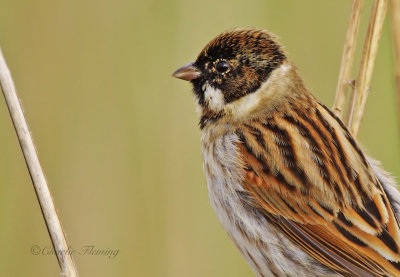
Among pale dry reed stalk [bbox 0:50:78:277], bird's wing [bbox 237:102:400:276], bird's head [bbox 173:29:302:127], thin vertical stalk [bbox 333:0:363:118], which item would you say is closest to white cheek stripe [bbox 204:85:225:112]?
bird's head [bbox 173:29:302:127]

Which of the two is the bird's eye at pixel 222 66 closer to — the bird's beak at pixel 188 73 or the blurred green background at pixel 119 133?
the bird's beak at pixel 188 73

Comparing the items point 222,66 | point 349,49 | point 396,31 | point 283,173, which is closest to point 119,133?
point 222,66

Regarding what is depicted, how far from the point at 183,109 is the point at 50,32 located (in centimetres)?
99

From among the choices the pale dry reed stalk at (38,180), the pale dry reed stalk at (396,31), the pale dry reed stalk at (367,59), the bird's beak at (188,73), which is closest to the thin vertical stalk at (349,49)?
the pale dry reed stalk at (367,59)

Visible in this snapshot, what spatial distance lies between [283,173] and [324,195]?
0.69 ft

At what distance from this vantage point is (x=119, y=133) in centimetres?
475

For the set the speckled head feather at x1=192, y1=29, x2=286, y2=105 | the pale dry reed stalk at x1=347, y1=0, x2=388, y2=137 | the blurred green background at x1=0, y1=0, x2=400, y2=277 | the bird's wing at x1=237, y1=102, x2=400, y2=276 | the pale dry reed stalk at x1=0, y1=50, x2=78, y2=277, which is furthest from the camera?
the blurred green background at x1=0, y1=0, x2=400, y2=277

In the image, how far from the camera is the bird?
3.43m

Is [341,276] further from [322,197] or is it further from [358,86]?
[358,86]

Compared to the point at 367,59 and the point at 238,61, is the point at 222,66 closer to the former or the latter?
the point at 238,61

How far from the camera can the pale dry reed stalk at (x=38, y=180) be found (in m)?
2.97

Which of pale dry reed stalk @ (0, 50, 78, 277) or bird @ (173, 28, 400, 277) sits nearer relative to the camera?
pale dry reed stalk @ (0, 50, 78, 277)

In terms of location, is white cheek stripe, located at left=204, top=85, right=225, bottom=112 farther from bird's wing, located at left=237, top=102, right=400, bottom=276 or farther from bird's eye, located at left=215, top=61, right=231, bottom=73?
bird's wing, located at left=237, top=102, right=400, bottom=276

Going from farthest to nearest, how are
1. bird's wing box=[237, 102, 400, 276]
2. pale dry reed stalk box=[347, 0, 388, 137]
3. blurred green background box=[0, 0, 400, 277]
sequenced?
blurred green background box=[0, 0, 400, 277], pale dry reed stalk box=[347, 0, 388, 137], bird's wing box=[237, 102, 400, 276]
